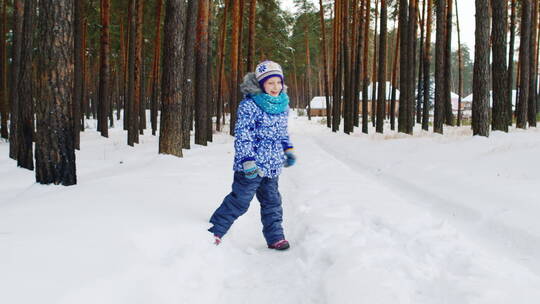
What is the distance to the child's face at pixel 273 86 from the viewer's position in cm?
382

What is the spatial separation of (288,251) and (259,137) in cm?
116

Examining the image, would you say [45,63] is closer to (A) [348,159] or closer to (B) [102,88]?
(A) [348,159]

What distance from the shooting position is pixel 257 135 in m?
3.87

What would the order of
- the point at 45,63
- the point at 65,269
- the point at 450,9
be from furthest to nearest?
the point at 450,9 → the point at 45,63 → the point at 65,269

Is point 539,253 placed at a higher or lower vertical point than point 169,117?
lower

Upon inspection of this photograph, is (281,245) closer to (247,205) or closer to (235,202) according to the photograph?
(247,205)

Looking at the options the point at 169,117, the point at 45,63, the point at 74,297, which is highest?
the point at 45,63

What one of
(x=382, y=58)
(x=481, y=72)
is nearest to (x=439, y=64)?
(x=382, y=58)

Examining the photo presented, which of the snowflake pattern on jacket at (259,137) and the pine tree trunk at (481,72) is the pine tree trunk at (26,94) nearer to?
→ the snowflake pattern on jacket at (259,137)

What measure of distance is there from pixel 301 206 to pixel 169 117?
478cm

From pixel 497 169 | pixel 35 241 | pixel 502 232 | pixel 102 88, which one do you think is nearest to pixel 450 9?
pixel 497 169

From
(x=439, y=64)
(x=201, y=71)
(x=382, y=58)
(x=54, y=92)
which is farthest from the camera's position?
(x=382, y=58)

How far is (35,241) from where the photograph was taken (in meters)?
2.93

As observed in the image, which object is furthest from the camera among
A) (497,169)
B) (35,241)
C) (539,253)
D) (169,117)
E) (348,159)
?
(348,159)
